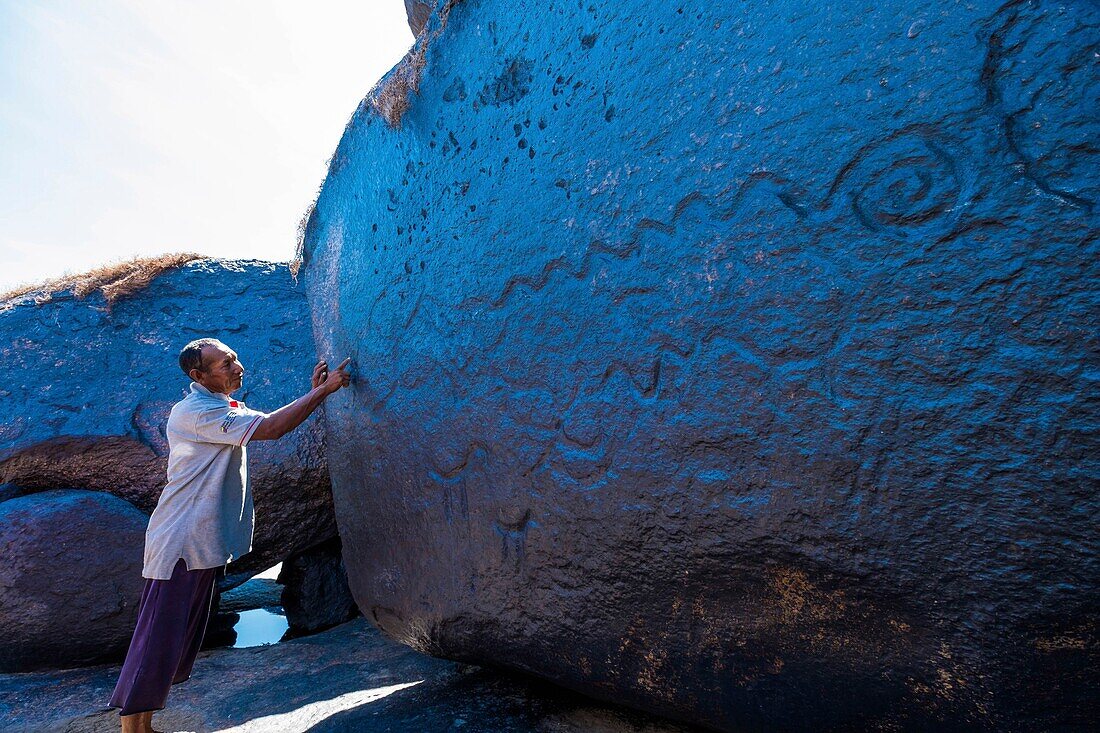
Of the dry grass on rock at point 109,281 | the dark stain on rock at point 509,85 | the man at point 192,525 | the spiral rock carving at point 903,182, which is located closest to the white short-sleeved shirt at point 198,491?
the man at point 192,525

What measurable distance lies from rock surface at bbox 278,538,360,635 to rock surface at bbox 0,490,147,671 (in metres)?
0.70

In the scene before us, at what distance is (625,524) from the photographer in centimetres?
143

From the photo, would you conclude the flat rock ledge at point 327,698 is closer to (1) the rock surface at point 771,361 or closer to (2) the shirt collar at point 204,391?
(1) the rock surface at point 771,361

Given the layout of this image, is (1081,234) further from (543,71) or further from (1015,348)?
(543,71)

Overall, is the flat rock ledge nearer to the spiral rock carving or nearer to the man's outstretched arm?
the man's outstretched arm

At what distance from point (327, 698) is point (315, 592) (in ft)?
3.88

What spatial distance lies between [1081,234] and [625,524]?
91 centimetres

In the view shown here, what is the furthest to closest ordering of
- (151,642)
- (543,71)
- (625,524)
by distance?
1. (151,642)
2. (543,71)
3. (625,524)

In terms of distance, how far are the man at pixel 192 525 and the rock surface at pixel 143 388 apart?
0.75 metres

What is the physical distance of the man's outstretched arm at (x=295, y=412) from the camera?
198cm

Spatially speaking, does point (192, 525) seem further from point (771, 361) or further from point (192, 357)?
point (771, 361)

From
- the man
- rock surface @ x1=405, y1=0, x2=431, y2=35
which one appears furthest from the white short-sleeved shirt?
rock surface @ x1=405, y1=0, x2=431, y2=35

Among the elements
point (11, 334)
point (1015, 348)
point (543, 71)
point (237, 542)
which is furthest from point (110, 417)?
point (1015, 348)

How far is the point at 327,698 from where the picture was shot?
200 cm
